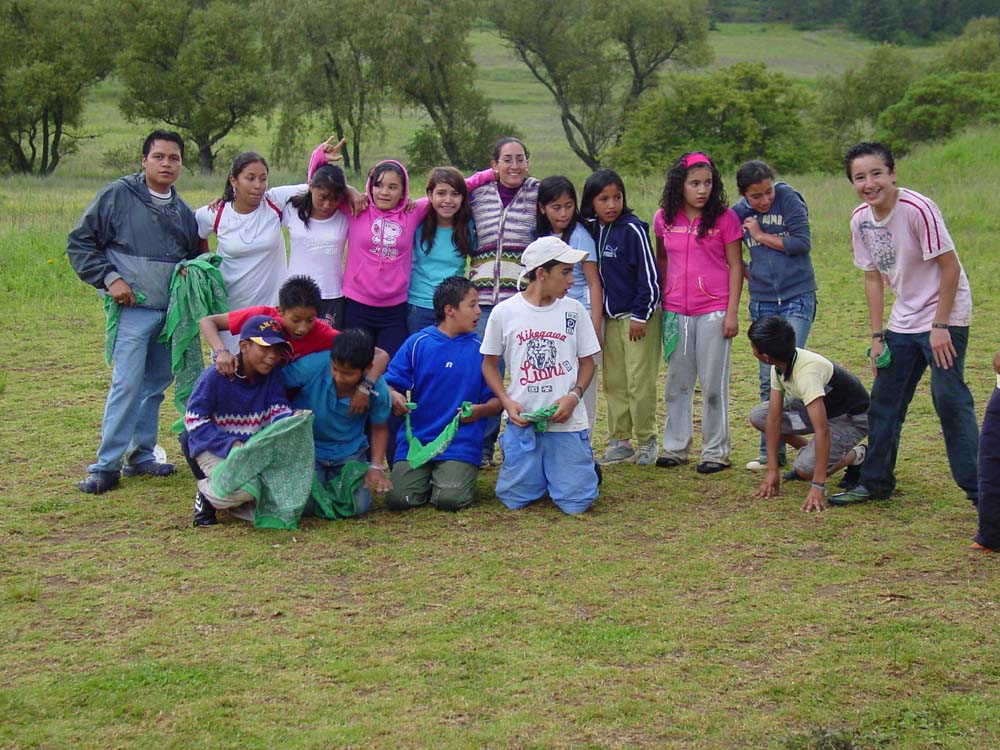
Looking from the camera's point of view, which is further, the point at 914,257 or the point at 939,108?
the point at 939,108

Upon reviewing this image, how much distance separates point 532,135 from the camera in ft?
145

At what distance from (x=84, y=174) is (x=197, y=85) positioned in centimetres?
395

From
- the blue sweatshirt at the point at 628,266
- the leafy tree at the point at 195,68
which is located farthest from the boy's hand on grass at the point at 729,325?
the leafy tree at the point at 195,68

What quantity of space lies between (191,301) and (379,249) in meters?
0.99

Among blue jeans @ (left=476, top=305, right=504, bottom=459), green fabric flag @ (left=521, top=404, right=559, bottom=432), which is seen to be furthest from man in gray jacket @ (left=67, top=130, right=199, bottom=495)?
green fabric flag @ (left=521, top=404, right=559, bottom=432)

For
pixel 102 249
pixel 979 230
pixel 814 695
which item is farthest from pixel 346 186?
pixel 979 230

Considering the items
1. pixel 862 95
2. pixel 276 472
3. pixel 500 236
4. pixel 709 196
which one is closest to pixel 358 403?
pixel 276 472

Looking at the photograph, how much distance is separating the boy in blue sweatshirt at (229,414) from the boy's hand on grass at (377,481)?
1.67 feet

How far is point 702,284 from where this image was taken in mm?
6426

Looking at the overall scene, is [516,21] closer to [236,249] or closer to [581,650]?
[236,249]

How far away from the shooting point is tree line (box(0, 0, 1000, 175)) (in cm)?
2714

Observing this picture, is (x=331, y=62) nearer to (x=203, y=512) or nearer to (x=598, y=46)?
Answer: (x=598, y=46)

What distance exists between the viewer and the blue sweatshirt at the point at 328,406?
580 centimetres

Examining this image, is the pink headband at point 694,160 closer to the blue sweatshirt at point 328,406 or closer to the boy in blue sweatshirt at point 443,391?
the boy in blue sweatshirt at point 443,391
